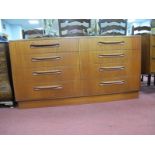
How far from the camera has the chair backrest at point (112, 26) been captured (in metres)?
2.18

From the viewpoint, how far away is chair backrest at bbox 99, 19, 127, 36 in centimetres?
218

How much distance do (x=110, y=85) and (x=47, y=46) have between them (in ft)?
2.40

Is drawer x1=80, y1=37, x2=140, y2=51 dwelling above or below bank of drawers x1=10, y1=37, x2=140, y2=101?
above

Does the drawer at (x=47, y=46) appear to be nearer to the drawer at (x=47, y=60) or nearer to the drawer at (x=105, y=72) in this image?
the drawer at (x=47, y=60)

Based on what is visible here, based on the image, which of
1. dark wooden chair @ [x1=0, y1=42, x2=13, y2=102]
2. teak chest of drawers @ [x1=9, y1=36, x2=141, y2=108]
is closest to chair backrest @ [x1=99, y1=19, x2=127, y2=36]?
teak chest of drawers @ [x1=9, y1=36, x2=141, y2=108]

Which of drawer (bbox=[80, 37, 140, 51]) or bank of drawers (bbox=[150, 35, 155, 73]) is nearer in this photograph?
drawer (bbox=[80, 37, 140, 51])

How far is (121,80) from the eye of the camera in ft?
6.39

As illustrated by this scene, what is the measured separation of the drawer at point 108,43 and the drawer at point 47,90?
A: 14.0 inches

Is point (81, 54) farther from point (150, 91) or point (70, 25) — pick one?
point (150, 91)

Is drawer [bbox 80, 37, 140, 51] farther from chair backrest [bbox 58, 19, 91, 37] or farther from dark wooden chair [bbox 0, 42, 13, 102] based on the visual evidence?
dark wooden chair [bbox 0, 42, 13, 102]

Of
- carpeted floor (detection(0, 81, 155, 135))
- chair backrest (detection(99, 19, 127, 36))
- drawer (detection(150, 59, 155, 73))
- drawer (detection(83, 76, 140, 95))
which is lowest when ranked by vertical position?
carpeted floor (detection(0, 81, 155, 135))

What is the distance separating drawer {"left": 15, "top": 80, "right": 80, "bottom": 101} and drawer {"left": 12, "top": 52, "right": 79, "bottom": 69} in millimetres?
172

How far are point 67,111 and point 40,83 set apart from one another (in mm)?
364

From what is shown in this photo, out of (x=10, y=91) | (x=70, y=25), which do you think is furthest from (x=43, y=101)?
(x=70, y=25)
